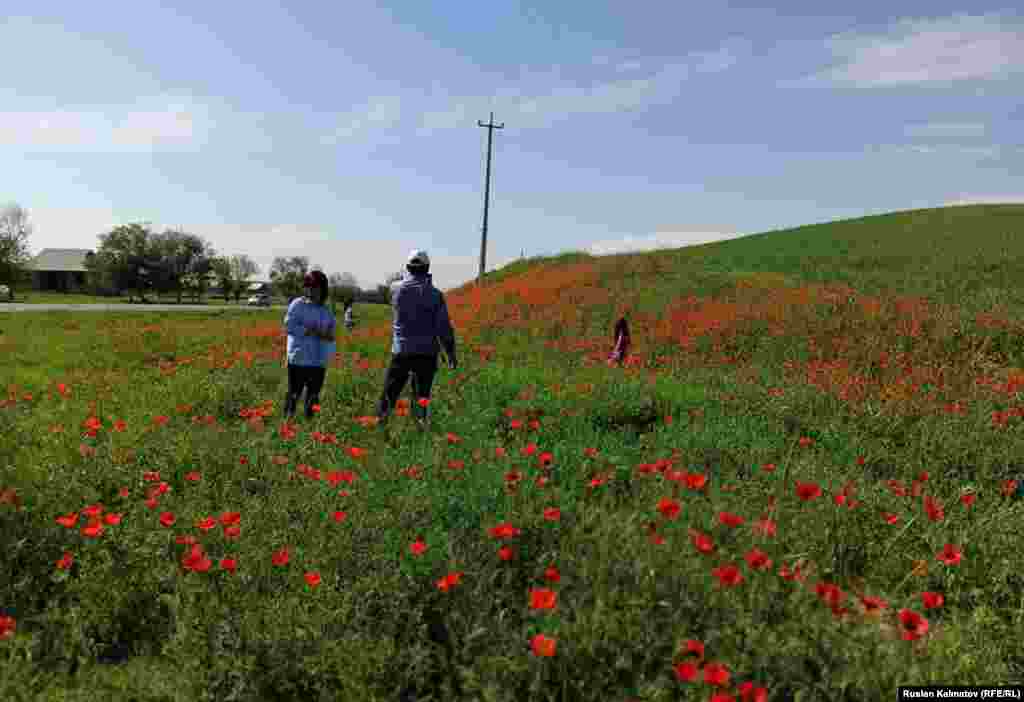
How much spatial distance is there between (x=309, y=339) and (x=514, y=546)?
429 centimetres

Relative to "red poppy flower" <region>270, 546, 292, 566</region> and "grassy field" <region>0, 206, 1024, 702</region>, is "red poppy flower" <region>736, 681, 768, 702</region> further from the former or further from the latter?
"red poppy flower" <region>270, 546, 292, 566</region>

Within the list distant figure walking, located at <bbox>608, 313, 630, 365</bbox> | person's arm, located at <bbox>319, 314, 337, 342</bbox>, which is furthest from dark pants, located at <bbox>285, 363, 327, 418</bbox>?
distant figure walking, located at <bbox>608, 313, 630, 365</bbox>

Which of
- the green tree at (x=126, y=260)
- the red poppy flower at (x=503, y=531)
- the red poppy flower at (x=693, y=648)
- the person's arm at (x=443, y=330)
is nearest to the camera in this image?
the red poppy flower at (x=693, y=648)

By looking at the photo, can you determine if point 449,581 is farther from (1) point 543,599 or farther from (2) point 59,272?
(2) point 59,272

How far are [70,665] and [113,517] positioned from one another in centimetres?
77

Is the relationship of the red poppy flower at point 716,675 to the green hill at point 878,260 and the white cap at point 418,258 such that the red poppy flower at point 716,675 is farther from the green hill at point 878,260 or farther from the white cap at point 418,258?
the green hill at point 878,260

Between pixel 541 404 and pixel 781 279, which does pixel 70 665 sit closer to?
pixel 541 404

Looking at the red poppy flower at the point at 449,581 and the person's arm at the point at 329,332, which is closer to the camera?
the red poppy flower at the point at 449,581

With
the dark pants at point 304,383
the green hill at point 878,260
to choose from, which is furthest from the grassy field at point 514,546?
the green hill at point 878,260

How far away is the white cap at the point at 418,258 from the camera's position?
6.58 meters

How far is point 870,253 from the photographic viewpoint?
30.6 m

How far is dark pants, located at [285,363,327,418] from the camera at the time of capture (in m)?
6.92

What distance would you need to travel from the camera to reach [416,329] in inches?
257

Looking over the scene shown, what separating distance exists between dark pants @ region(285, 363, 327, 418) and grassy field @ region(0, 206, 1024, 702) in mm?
384
